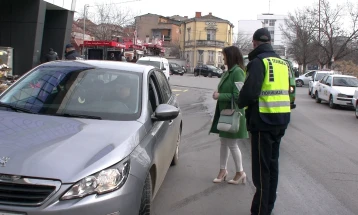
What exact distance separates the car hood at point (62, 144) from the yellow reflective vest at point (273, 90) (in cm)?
126

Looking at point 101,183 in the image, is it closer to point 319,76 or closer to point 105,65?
point 105,65

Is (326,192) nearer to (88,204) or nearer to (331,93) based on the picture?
(88,204)

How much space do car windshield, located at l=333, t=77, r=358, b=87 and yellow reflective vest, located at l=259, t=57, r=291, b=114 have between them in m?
15.3

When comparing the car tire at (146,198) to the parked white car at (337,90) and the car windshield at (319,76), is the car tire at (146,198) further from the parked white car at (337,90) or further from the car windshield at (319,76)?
the car windshield at (319,76)

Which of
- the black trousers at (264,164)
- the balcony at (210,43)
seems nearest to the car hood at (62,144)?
the black trousers at (264,164)

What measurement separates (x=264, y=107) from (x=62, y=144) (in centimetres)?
198

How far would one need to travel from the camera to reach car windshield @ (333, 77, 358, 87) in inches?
702

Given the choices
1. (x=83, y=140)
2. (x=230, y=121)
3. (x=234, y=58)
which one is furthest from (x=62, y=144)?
(x=234, y=58)

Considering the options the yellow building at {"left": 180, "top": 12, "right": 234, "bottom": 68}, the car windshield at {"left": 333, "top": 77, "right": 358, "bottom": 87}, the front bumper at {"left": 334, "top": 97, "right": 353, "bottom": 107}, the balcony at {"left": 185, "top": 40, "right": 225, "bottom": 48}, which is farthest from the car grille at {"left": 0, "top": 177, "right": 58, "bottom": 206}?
→ the balcony at {"left": 185, "top": 40, "right": 225, "bottom": 48}

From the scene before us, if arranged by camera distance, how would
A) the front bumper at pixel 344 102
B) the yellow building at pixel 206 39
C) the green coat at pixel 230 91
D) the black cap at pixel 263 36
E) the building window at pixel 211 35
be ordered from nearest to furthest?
the black cap at pixel 263 36 → the green coat at pixel 230 91 → the front bumper at pixel 344 102 → the yellow building at pixel 206 39 → the building window at pixel 211 35

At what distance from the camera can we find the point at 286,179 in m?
5.91

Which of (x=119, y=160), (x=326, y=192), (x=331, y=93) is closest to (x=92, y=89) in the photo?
(x=119, y=160)

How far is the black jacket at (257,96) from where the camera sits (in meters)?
3.85

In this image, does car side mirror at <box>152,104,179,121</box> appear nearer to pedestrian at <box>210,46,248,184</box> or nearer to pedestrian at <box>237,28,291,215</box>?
pedestrian at <box>237,28,291,215</box>
